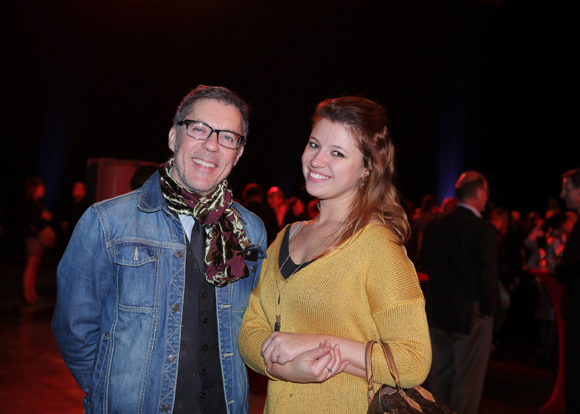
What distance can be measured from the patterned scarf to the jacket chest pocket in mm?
207

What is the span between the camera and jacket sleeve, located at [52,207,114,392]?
5.57 feet

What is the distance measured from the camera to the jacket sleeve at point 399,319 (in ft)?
4.75

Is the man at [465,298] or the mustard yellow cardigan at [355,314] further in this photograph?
the man at [465,298]

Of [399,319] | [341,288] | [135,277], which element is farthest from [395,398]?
[135,277]

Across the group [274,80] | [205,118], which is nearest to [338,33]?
[274,80]

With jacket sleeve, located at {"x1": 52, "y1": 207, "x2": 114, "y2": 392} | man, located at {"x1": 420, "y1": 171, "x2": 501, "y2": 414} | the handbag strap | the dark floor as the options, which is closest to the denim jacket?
jacket sleeve, located at {"x1": 52, "y1": 207, "x2": 114, "y2": 392}

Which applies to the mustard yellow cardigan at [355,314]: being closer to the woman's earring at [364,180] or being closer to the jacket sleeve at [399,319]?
the jacket sleeve at [399,319]

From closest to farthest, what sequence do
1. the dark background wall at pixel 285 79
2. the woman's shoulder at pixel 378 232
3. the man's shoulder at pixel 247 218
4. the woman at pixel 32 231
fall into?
the woman's shoulder at pixel 378 232 → the man's shoulder at pixel 247 218 → the woman at pixel 32 231 → the dark background wall at pixel 285 79

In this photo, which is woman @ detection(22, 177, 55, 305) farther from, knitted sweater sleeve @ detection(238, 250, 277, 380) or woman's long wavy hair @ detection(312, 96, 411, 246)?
woman's long wavy hair @ detection(312, 96, 411, 246)

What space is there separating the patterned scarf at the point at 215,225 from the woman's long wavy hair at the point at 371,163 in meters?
0.45

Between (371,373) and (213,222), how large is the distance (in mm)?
838

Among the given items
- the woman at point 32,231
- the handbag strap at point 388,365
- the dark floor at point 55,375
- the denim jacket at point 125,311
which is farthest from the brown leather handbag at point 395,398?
the woman at point 32,231

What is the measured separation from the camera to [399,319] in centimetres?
147

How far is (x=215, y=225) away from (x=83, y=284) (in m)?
0.54
